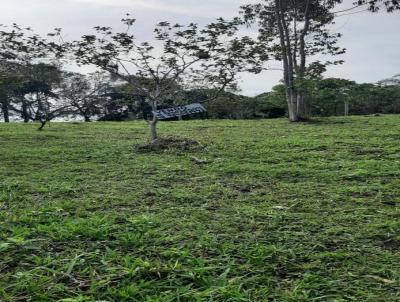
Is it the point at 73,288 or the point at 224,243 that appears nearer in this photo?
the point at 73,288

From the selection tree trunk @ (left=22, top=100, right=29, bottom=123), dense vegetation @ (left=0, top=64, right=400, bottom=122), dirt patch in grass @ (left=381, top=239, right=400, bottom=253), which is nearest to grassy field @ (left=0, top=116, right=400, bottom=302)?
dirt patch in grass @ (left=381, top=239, right=400, bottom=253)

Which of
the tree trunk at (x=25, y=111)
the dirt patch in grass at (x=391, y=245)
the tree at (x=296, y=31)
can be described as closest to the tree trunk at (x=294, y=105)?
the tree at (x=296, y=31)

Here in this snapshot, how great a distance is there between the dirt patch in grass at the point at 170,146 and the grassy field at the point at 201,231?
46.8 inches

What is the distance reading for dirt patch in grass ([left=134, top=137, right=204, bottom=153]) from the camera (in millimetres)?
6805

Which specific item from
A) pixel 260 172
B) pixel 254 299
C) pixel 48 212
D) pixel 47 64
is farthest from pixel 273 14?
pixel 254 299

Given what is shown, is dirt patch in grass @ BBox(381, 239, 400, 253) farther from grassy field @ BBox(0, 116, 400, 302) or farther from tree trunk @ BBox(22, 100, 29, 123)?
tree trunk @ BBox(22, 100, 29, 123)

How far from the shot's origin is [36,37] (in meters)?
8.23

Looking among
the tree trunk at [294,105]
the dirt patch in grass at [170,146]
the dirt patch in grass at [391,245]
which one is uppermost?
the tree trunk at [294,105]

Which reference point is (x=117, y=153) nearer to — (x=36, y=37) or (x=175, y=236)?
(x=36, y=37)

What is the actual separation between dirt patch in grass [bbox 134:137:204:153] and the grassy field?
1.19 metres

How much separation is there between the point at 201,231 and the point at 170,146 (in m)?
4.12

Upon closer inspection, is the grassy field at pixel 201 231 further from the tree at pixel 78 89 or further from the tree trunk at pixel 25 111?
the tree trunk at pixel 25 111

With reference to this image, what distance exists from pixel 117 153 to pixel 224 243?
4225 mm

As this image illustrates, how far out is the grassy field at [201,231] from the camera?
2.11m
